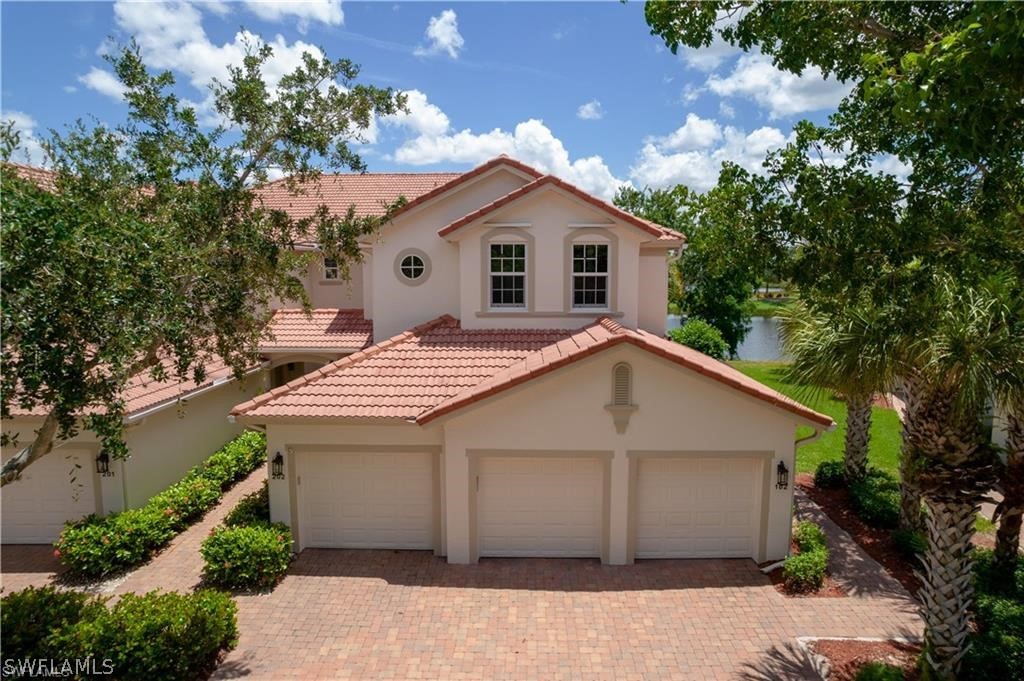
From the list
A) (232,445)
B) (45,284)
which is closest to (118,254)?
(45,284)

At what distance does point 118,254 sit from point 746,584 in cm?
1159

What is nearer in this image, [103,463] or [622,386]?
[622,386]

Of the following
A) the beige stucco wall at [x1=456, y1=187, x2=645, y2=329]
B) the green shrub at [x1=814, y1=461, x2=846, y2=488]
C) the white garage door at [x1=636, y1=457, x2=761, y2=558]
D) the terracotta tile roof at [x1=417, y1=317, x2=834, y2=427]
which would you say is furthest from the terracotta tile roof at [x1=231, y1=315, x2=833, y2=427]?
the green shrub at [x1=814, y1=461, x2=846, y2=488]

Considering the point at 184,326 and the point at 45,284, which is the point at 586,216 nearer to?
the point at 184,326

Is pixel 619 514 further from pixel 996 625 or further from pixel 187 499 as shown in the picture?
pixel 187 499

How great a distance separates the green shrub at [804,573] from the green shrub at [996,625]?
2308 mm

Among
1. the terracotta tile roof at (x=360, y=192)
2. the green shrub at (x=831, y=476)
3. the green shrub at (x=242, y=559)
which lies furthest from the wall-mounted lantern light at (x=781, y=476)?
the terracotta tile roof at (x=360, y=192)

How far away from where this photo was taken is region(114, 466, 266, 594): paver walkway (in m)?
10.8

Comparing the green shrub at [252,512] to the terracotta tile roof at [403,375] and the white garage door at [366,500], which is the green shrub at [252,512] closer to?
the white garage door at [366,500]

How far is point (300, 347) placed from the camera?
58.1 feet

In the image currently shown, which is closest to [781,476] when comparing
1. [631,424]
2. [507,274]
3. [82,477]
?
[631,424]

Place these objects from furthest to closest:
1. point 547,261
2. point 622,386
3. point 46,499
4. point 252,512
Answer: point 547,261 → point 46,499 → point 252,512 → point 622,386

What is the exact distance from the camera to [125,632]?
7.75m

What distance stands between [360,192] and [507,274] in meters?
13.3
